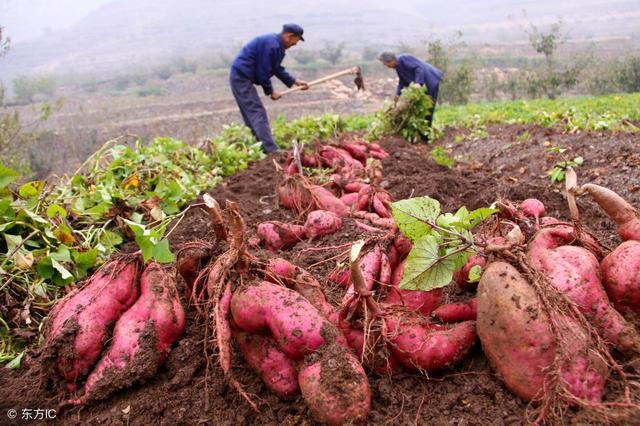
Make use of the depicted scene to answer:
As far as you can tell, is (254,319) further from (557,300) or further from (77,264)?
(77,264)

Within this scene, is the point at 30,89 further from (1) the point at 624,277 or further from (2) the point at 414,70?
(1) the point at 624,277

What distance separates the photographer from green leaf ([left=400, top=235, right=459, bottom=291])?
71.1 inches

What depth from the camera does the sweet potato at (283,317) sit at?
5.55 feet

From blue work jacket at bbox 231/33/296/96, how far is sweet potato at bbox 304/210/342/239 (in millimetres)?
5310

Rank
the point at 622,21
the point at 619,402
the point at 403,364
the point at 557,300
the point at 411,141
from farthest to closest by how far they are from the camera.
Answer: the point at 622,21 → the point at 411,141 → the point at 403,364 → the point at 557,300 → the point at 619,402

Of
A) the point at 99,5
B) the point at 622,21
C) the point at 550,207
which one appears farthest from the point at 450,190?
the point at 99,5

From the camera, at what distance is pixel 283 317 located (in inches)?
68.1

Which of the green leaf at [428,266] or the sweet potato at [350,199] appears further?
the sweet potato at [350,199]

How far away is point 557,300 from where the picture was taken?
1.60 meters

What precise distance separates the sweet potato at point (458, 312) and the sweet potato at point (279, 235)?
46.0 inches

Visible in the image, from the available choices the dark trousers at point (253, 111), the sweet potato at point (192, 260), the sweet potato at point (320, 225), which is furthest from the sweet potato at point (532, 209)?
the dark trousers at point (253, 111)

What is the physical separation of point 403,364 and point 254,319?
596mm

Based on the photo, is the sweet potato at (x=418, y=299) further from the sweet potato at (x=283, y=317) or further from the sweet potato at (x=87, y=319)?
the sweet potato at (x=87, y=319)

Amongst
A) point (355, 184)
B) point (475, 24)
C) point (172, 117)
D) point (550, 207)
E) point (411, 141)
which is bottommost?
point (475, 24)
